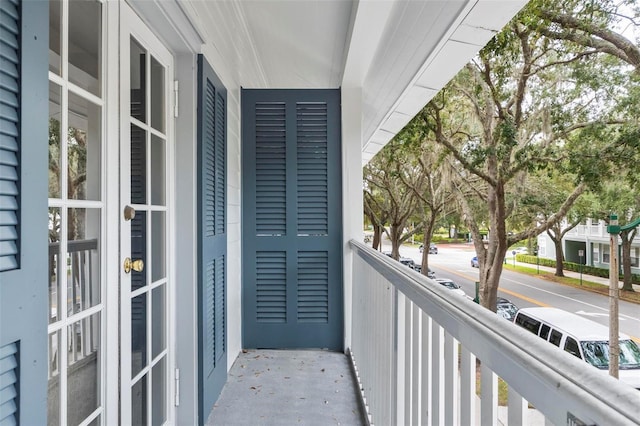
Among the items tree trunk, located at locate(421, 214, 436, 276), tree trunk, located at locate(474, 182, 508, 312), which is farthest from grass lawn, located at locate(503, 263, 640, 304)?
tree trunk, located at locate(421, 214, 436, 276)

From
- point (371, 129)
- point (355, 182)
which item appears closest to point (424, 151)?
point (371, 129)

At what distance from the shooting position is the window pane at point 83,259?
1.14 metres

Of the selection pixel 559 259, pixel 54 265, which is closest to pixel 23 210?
pixel 54 265

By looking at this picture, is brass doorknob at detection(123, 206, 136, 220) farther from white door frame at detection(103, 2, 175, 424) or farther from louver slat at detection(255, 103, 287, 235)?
louver slat at detection(255, 103, 287, 235)

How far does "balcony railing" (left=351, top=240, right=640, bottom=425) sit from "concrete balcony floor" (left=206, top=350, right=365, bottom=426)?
1.49 feet

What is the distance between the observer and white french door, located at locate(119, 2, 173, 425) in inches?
57.1

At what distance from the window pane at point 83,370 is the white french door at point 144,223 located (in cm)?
14

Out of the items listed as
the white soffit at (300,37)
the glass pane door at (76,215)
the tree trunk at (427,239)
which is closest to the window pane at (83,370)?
the glass pane door at (76,215)

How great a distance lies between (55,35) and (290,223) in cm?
228

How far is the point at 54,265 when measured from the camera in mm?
1060

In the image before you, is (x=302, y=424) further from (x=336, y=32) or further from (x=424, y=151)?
(x=424, y=151)

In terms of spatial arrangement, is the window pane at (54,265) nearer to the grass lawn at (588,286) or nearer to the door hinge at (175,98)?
the door hinge at (175,98)

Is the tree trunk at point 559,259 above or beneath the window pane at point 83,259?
beneath

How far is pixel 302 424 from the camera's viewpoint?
213 centimetres
